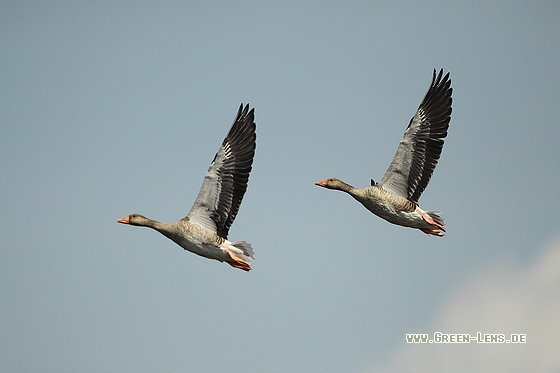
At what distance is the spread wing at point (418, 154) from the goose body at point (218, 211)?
4973 mm

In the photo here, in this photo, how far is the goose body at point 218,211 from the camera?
2077 cm

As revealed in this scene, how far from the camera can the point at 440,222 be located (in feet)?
78.3

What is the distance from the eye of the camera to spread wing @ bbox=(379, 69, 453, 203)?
2345 centimetres

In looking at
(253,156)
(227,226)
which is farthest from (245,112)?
(227,226)

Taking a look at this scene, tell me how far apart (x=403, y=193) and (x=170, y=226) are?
755 cm

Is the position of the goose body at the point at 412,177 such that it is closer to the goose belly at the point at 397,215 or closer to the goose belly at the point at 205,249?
the goose belly at the point at 397,215

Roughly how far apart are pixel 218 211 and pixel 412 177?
21.4 feet

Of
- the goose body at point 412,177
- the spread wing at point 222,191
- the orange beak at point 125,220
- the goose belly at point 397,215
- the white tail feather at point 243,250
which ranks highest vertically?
the goose body at point 412,177

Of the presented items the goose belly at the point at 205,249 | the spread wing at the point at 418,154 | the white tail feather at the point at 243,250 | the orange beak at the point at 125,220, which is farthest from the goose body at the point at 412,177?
the orange beak at the point at 125,220

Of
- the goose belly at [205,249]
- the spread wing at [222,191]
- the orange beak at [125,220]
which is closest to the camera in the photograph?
the goose belly at [205,249]

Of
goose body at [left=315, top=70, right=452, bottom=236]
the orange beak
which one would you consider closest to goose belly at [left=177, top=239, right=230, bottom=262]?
the orange beak

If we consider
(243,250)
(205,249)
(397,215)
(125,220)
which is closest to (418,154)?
(397,215)

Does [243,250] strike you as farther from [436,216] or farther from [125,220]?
[436,216]

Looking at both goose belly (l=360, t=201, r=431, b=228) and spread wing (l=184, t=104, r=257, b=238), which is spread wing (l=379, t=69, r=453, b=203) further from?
spread wing (l=184, t=104, r=257, b=238)
